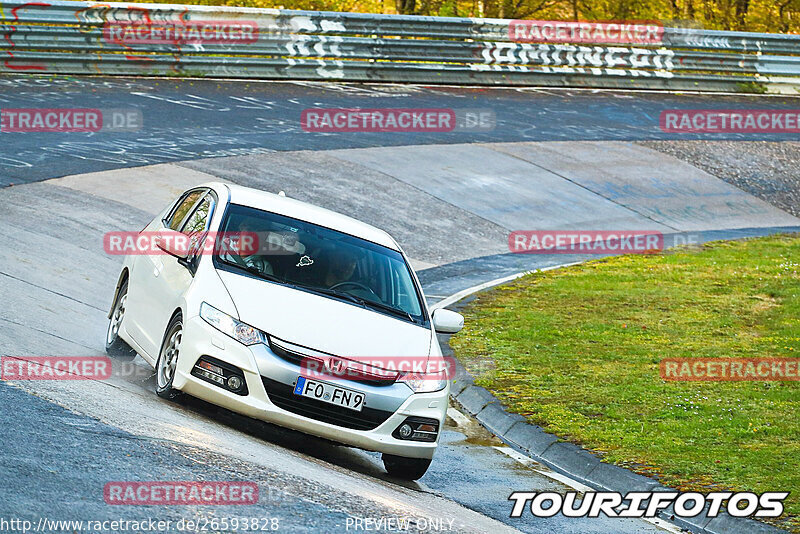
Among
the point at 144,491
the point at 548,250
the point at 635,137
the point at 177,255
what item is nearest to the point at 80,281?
the point at 177,255

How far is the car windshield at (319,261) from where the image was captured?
8148 millimetres

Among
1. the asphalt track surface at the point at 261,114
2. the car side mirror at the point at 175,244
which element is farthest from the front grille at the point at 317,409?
the asphalt track surface at the point at 261,114

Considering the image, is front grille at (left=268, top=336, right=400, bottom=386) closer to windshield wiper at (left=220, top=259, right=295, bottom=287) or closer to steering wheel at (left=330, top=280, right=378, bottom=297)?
windshield wiper at (left=220, top=259, right=295, bottom=287)

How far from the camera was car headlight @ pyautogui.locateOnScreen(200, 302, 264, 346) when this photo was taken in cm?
729

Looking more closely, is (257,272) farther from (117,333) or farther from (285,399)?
(117,333)

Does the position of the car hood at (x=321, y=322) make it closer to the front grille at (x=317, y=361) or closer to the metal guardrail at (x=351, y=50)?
the front grille at (x=317, y=361)

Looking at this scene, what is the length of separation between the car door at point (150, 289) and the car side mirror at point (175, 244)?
0.16 metres

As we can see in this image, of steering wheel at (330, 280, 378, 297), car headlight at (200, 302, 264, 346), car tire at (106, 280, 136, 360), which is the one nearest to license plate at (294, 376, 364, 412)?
car headlight at (200, 302, 264, 346)

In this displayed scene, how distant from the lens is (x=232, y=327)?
734 cm

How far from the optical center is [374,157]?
19641 mm

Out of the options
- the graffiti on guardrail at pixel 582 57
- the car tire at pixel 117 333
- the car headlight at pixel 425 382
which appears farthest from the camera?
the graffiti on guardrail at pixel 582 57

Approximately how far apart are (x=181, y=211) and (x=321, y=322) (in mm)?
2451

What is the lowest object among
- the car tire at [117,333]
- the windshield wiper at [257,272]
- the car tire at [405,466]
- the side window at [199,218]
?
the car tire at [405,466]

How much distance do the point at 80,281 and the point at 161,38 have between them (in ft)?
37.3
